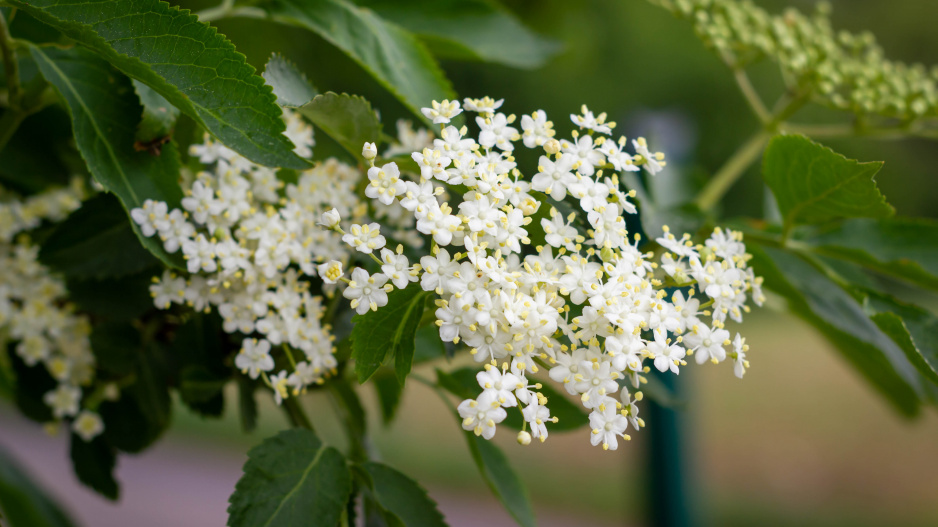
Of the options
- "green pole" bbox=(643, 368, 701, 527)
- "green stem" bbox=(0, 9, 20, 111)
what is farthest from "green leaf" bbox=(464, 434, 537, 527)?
"green pole" bbox=(643, 368, 701, 527)

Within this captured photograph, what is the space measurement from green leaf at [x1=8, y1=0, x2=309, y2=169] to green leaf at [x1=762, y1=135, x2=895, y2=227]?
431mm

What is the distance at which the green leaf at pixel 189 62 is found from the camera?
0.48m

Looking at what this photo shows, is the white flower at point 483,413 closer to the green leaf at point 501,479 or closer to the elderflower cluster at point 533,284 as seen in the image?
the elderflower cluster at point 533,284

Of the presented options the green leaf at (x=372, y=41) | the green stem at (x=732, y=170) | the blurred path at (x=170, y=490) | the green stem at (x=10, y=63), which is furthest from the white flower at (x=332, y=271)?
the blurred path at (x=170, y=490)

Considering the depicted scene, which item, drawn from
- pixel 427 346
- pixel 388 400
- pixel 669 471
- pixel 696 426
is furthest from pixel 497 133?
pixel 696 426

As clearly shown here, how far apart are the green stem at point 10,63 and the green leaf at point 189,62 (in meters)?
0.11

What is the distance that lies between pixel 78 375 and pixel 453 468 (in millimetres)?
3696

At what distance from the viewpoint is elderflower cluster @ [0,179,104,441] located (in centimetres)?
68

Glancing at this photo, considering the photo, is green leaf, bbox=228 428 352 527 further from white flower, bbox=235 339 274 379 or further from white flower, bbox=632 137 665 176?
white flower, bbox=632 137 665 176

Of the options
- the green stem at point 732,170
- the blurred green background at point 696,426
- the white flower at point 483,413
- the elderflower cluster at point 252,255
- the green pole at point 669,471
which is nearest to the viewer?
the white flower at point 483,413

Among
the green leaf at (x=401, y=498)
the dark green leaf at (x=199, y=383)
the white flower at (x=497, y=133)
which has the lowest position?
the dark green leaf at (x=199, y=383)

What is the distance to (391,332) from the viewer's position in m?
0.50

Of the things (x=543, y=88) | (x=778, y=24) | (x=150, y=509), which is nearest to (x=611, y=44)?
(x=543, y=88)

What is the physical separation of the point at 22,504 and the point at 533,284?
2.82ft
